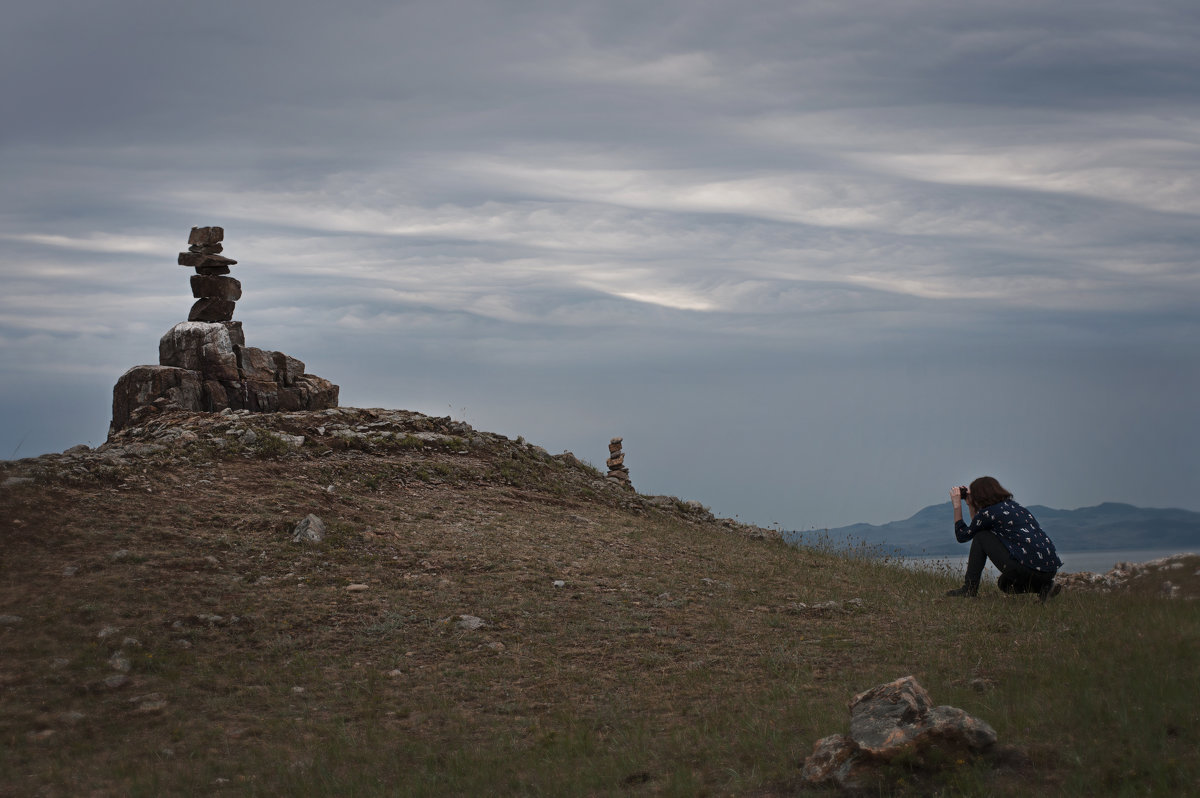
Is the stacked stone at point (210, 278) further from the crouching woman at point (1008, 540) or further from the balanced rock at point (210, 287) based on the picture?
the crouching woman at point (1008, 540)

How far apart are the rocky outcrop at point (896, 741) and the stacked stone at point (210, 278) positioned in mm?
22941

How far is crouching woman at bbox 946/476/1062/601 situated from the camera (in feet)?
37.0

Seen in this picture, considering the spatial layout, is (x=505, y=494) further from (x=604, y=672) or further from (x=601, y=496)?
(x=604, y=672)

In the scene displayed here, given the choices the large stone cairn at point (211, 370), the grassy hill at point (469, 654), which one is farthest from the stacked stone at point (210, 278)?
the grassy hill at point (469, 654)

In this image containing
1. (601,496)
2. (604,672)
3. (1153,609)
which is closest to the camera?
(604,672)

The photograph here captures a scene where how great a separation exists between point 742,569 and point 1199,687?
8456 millimetres

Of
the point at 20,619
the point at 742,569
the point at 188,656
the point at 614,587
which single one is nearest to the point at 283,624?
the point at 188,656

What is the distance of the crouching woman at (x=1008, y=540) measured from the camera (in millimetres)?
11281

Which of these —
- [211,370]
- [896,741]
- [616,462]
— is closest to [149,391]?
[211,370]

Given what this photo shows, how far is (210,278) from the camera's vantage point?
83.2ft

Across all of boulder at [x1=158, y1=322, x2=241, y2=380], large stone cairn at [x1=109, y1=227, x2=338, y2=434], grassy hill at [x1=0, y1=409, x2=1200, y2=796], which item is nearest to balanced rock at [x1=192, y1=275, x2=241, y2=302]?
large stone cairn at [x1=109, y1=227, x2=338, y2=434]

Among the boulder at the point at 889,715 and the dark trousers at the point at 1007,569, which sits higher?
the dark trousers at the point at 1007,569

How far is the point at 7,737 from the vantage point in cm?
790

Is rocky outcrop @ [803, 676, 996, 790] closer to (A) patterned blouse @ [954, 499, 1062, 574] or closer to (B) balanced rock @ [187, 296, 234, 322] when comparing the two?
(A) patterned blouse @ [954, 499, 1062, 574]
